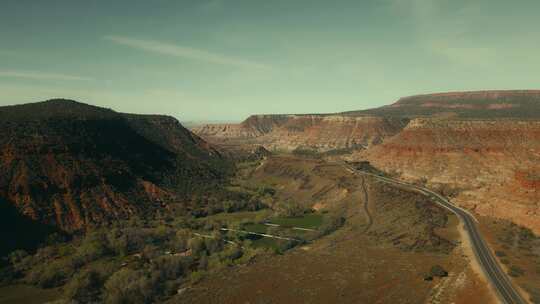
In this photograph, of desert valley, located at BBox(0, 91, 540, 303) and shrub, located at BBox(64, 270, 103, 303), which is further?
shrub, located at BBox(64, 270, 103, 303)

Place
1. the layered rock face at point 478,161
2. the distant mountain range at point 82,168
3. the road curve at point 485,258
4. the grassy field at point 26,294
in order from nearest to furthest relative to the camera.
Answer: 1. the road curve at point 485,258
2. the grassy field at point 26,294
3. the layered rock face at point 478,161
4. the distant mountain range at point 82,168

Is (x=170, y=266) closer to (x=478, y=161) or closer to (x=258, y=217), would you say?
(x=258, y=217)

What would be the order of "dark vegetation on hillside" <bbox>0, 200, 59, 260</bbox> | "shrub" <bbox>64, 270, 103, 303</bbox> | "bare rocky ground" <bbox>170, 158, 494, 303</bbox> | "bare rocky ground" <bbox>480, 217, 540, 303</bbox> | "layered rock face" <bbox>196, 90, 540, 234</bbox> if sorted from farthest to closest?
"dark vegetation on hillside" <bbox>0, 200, 59, 260</bbox> → "layered rock face" <bbox>196, 90, 540, 234</bbox> → "shrub" <bbox>64, 270, 103, 303</bbox> → "bare rocky ground" <bbox>170, 158, 494, 303</bbox> → "bare rocky ground" <bbox>480, 217, 540, 303</bbox>

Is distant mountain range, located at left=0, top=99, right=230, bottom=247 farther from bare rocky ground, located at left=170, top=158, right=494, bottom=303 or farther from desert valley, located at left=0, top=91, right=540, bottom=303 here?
bare rocky ground, located at left=170, top=158, right=494, bottom=303

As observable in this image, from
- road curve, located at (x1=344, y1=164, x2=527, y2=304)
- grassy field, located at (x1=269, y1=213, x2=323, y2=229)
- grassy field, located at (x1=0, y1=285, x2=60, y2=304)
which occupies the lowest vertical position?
grassy field, located at (x1=0, y1=285, x2=60, y2=304)

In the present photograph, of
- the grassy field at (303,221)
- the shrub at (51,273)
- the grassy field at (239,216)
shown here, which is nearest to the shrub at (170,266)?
the shrub at (51,273)

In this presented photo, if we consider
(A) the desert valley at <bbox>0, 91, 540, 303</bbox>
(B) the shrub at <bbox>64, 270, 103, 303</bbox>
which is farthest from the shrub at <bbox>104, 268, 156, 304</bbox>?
(B) the shrub at <bbox>64, 270, 103, 303</bbox>

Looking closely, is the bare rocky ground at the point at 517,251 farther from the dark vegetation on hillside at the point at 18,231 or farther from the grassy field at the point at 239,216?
the dark vegetation on hillside at the point at 18,231
